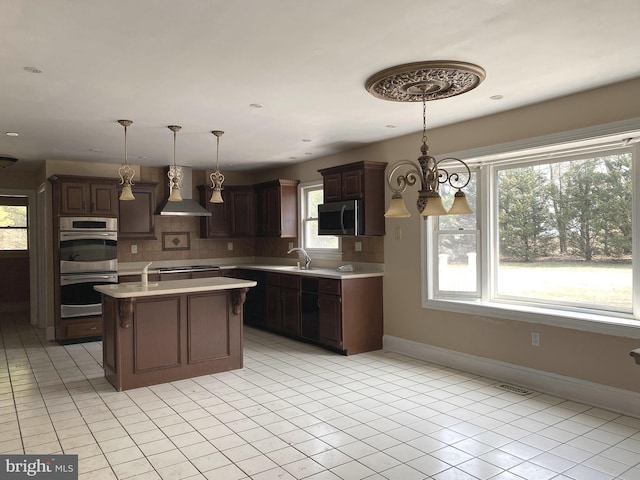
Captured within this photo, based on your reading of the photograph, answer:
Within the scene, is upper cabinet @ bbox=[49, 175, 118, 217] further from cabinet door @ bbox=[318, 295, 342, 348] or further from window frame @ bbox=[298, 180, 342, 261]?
cabinet door @ bbox=[318, 295, 342, 348]

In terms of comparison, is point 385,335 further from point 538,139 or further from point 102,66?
point 102,66

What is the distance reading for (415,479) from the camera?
2.63 meters

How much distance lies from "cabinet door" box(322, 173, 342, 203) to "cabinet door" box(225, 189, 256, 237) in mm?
2116

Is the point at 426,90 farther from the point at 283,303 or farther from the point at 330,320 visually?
the point at 283,303

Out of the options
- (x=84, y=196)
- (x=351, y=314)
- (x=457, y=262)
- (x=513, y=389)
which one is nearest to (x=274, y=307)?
(x=351, y=314)

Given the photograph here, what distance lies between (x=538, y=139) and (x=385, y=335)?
2.75 m

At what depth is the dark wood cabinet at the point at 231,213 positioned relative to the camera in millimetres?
7629

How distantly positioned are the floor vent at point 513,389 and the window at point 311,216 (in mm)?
3238

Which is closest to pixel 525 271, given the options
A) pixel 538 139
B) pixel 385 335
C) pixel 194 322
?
pixel 538 139

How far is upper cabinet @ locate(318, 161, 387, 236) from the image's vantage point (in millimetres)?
5516

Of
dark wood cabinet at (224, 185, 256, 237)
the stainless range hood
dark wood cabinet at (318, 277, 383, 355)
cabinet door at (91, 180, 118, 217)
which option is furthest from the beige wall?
cabinet door at (91, 180, 118, 217)

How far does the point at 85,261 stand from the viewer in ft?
20.3

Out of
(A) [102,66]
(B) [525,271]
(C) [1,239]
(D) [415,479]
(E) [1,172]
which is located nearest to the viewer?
(D) [415,479]

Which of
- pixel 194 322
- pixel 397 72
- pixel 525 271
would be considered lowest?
pixel 194 322
